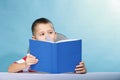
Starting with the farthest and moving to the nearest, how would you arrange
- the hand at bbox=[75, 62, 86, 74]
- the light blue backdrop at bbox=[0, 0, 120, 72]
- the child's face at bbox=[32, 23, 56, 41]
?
the light blue backdrop at bbox=[0, 0, 120, 72], the child's face at bbox=[32, 23, 56, 41], the hand at bbox=[75, 62, 86, 74]

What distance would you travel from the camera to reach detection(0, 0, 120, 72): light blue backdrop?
2.74 metres

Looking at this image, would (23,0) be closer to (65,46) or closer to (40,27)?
(40,27)

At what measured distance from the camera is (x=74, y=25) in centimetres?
278

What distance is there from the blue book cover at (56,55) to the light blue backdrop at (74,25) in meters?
1.34

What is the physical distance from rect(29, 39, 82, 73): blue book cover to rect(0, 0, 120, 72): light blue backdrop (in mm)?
1341

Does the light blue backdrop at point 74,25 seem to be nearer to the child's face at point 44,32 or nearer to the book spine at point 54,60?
the child's face at point 44,32

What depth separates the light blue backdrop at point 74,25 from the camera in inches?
108

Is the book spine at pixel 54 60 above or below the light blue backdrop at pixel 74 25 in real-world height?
below

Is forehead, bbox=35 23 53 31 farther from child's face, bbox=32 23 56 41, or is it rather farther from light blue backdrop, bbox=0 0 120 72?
light blue backdrop, bbox=0 0 120 72

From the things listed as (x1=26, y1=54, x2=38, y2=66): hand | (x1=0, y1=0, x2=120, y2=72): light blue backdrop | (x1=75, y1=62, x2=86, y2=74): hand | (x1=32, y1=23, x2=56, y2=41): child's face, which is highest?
(x1=0, y1=0, x2=120, y2=72): light blue backdrop

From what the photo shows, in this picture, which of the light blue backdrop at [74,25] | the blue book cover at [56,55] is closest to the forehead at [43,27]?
the blue book cover at [56,55]

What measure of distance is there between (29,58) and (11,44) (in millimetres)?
1396

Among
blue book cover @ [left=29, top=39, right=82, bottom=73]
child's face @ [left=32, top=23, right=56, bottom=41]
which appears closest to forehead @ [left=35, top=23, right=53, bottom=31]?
child's face @ [left=32, top=23, right=56, bottom=41]

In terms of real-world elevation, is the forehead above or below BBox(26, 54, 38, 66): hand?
above
